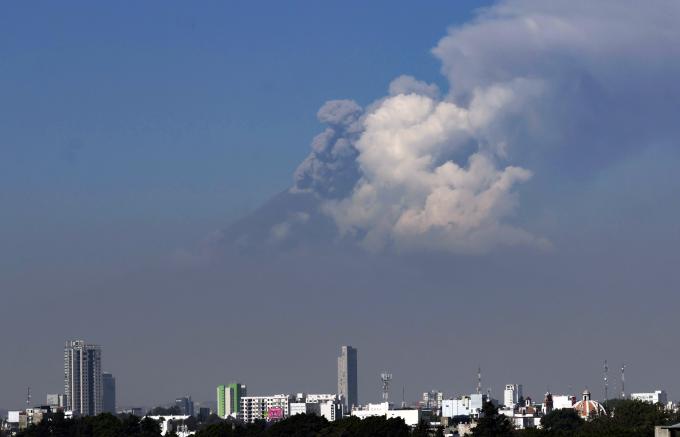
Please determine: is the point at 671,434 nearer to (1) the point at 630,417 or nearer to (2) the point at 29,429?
(1) the point at 630,417

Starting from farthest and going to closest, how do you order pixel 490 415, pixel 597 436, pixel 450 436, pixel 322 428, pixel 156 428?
pixel 450 436 < pixel 156 428 < pixel 322 428 < pixel 490 415 < pixel 597 436

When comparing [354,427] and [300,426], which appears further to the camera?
[300,426]

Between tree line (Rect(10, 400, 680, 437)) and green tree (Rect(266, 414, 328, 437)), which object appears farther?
green tree (Rect(266, 414, 328, 437))

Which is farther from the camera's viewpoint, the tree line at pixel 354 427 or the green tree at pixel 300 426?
the green tree at pixel 300 426

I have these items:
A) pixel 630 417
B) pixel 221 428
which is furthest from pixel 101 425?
pixel 630 417

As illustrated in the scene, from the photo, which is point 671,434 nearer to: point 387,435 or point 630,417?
point 387,435

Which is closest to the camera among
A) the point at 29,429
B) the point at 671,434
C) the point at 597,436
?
the point at 671,434

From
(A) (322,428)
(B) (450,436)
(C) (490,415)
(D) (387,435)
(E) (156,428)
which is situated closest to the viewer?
(C) (490,415)

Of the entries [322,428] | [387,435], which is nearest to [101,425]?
[322,428]

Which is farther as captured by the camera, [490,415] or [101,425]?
[101,425]
